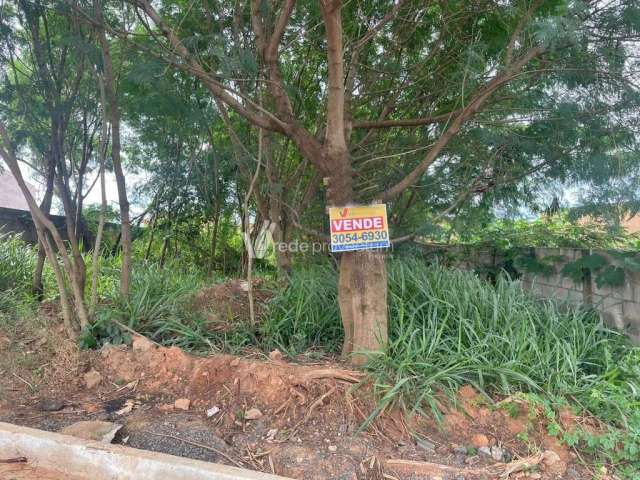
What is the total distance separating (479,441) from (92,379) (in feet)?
9.11

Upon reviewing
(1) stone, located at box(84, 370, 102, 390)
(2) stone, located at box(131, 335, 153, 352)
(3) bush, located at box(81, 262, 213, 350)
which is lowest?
(1) stone, located at box(84, 370, 102, 390)

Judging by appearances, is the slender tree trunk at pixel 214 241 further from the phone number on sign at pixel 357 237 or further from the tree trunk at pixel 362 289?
the phone number on sign at pixel 357 237

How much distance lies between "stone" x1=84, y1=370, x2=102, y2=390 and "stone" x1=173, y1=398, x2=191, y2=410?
2.47 ft

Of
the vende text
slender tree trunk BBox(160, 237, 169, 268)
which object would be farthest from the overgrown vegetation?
slender tree trunk BBox(160, 237, 169, 268)

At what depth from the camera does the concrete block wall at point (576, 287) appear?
416 cm

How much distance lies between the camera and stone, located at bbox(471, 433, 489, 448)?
2.78 m

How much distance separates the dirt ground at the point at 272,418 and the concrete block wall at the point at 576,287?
1.86 metres

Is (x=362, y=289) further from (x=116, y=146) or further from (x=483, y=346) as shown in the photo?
(x=116, y=146)

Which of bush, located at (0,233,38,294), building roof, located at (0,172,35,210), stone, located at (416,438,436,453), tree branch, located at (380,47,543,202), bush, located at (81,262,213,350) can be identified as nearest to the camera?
stone, located at (416,438,436,453)

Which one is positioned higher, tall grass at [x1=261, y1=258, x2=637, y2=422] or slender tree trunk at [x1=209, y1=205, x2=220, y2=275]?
slender tree trunk at [x1=209, y1=205, x2=220, y2=275]

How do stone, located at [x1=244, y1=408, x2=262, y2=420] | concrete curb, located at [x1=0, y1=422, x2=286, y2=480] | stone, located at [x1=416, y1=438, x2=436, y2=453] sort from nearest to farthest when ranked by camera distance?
concrete curb, located at [x1=0, y1=422, x2=286, y2=480]
stone, located at [x1=416, y1=438, x2=436, y2=453]
stone, located at [x1=244, y1=408, x2=262, y2=420]

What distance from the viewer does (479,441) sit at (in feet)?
9.17

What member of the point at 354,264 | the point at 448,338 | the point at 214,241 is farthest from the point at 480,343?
the point at 214,241

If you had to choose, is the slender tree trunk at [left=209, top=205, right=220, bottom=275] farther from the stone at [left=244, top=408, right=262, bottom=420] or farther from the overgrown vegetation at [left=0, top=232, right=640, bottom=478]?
the stone at [left=244, top=408, right=262, bottom=420]
